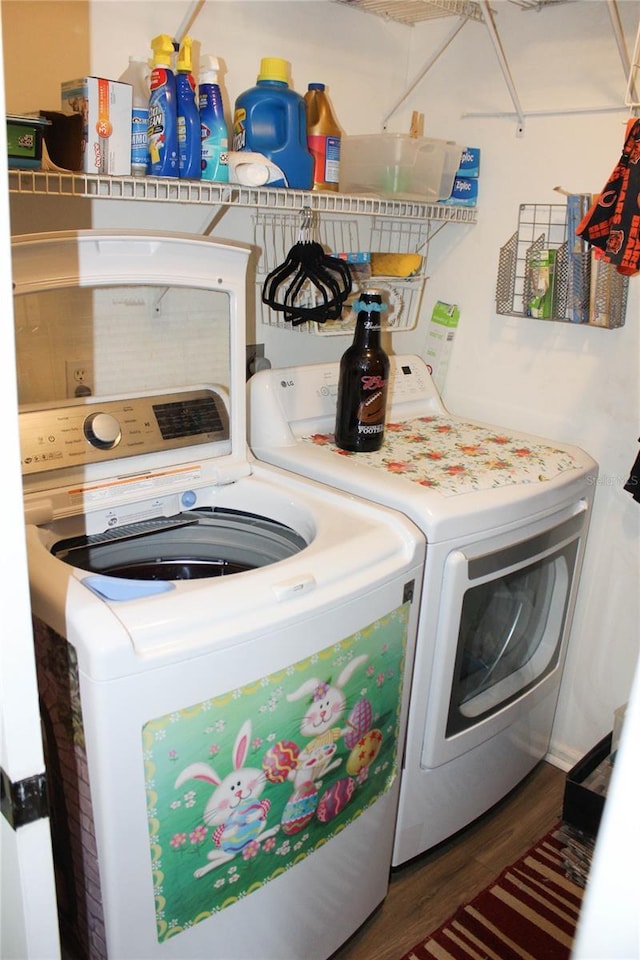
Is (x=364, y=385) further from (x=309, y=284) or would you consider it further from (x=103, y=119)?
(x=103, y=119)

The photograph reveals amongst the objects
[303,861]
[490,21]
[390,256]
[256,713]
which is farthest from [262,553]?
[490,21]

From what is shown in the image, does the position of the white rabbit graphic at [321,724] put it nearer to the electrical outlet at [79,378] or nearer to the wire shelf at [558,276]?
the electrical outlet at [79,378]

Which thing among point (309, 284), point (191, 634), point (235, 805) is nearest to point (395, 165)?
point (309, 284)

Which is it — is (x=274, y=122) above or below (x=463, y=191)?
above

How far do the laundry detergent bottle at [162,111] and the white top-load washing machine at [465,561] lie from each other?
56 centimetres

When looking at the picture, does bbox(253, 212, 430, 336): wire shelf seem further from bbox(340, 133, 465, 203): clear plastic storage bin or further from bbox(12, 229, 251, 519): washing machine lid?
bbox(12, 229, 251, 519): washing machine lid

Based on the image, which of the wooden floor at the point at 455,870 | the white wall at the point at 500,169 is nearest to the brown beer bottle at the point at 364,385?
the white wall at the point at 500,169

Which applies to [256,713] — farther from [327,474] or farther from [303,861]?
[327,474]

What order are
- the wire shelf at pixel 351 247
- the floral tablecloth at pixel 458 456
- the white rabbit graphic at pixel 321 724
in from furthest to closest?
the wire shelf at pixel 351 247 < the floral tablecloth at pixel 458 456 < the white rabbit graphic at pixel 321 724

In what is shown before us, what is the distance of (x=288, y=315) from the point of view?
83.5 inches

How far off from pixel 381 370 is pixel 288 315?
1.30 ft

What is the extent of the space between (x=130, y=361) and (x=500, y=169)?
4.33 ft

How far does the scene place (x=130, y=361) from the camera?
1.63m

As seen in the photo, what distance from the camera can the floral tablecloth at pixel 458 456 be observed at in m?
1.77
